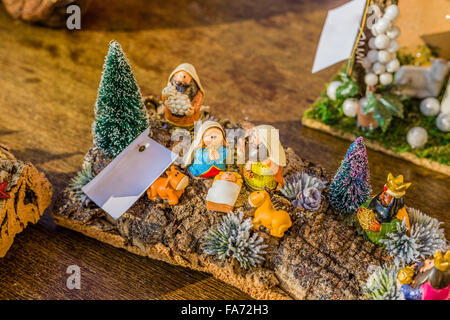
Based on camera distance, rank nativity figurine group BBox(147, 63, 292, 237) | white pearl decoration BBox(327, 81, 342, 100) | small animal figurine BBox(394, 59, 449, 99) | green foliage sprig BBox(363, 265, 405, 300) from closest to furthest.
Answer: green foliage sprig BBox(363, 265, 405, 300) → nativity figurine group BBox(147, 63, 292, 237) → small animal figurine BBox(394, 59, 449, 99) → white pearl decoration BBox(327, 81, 342, 100)

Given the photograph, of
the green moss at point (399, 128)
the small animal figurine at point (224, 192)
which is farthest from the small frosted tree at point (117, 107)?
the green moss at point (399, 128)

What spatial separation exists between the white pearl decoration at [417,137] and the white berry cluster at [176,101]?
1583mm

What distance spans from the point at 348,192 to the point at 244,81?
1721 mm

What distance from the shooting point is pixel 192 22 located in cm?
419

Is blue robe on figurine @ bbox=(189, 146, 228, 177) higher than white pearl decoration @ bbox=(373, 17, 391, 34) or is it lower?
lower

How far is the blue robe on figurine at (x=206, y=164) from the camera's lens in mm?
A: 2328

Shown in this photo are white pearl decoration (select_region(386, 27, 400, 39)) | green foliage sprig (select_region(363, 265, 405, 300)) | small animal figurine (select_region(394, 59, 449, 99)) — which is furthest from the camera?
small animal figurine (select_region(394, 59, 449, 99))

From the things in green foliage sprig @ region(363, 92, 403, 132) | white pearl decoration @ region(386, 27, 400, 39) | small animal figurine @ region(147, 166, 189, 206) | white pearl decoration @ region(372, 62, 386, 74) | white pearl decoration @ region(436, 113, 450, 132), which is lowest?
small animal figurine @ region(147, 166, 189, 206)

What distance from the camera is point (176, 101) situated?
2.53 m

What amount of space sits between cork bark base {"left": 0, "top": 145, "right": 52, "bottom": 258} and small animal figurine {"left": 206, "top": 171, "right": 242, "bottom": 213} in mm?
1003

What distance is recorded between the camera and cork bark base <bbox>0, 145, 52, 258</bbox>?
2.23 metres

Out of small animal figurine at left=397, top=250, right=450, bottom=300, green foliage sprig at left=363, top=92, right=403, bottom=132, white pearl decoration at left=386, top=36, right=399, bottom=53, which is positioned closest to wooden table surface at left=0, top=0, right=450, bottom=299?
green foliage sprig at left=363, top=92, right=403, bottom=132

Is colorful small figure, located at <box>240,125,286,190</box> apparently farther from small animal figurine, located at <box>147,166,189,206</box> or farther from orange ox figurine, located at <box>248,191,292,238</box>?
small animal figurine, located at <box>147,166,189,206</box>
